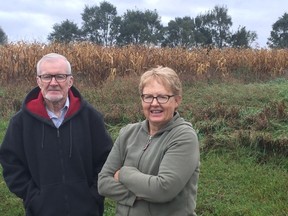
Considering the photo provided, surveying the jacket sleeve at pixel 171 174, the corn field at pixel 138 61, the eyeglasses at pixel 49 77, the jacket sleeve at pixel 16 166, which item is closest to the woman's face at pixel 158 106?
the jacket sleeve at pixel 171 174

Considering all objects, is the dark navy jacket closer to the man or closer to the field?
the man

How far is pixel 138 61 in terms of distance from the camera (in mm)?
14898

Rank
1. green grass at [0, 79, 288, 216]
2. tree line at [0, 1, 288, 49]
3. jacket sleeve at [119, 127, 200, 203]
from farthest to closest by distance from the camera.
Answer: tree line at [0, 1, 288, 49], green grass at [0, 79, 288, 216], jacket sleeve at [119, 127, 200, 203]

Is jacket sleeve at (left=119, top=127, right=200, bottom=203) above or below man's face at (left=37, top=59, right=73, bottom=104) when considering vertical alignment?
below

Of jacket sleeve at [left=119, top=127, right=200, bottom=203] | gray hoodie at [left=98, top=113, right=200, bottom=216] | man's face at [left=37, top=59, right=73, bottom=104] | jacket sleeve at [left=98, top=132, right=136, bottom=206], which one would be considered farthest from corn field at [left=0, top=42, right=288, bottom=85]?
jacket sleeve at [left=119, top=127, right=200, bottom=203]

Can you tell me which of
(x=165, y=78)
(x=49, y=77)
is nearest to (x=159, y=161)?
(x=165, y=78)

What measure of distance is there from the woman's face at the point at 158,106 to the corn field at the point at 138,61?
428 inches

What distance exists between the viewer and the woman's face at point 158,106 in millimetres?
2645

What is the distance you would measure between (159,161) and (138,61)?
488 inches

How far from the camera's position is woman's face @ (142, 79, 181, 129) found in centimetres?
264

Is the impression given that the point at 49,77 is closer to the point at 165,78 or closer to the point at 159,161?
the point at 165,78

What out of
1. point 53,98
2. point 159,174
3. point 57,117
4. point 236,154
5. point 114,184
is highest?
point 53,98

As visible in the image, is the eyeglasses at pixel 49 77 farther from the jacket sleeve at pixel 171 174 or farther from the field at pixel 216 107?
the field at pixel 216 107

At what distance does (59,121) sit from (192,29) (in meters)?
44.4
